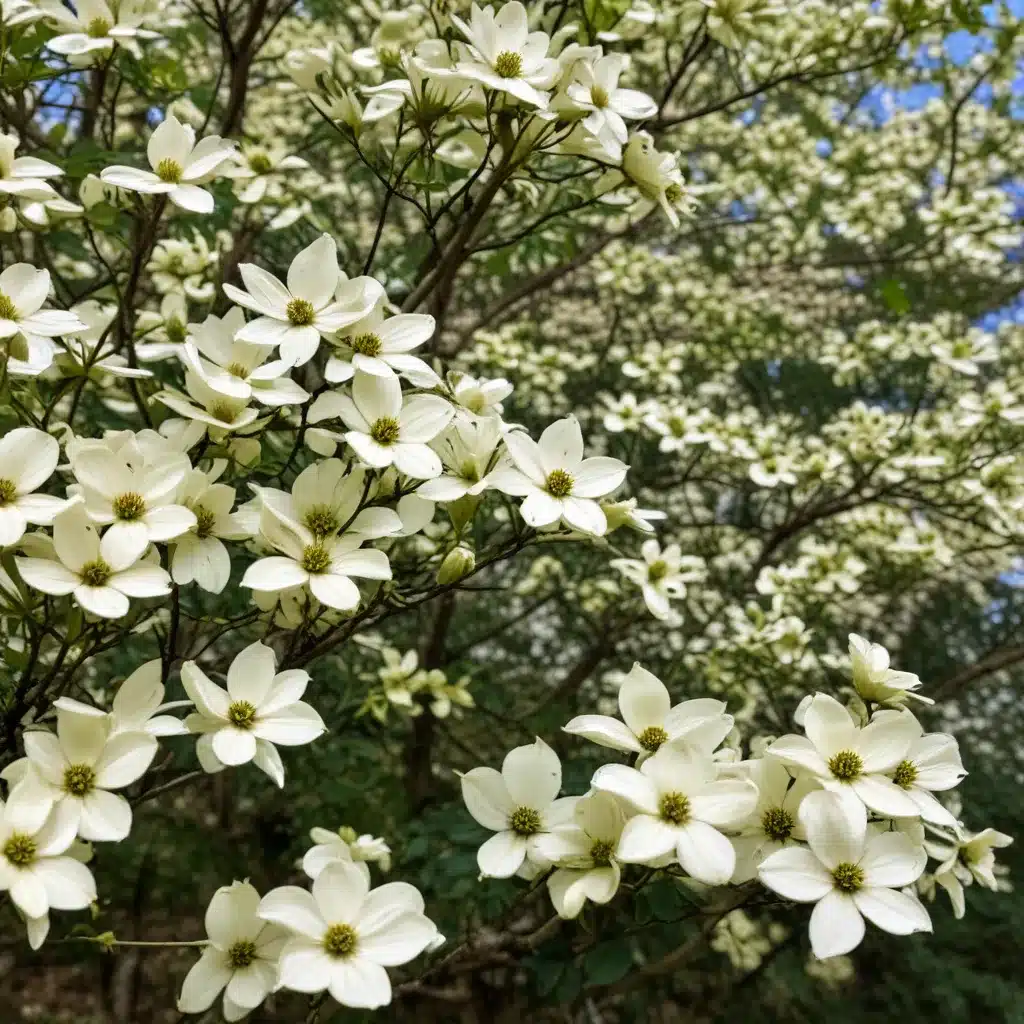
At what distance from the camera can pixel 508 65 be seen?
1051 mm

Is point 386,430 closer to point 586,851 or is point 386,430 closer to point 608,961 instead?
point 586,851

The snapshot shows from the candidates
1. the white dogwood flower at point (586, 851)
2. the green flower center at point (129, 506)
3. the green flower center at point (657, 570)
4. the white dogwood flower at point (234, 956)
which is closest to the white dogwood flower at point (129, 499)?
the green flower center at point (129, 506)

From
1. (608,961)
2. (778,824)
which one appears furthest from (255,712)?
(608,961)

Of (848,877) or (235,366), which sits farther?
(235,366)

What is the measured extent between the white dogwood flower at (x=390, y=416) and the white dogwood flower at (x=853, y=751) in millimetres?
427

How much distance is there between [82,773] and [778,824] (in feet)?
2.05

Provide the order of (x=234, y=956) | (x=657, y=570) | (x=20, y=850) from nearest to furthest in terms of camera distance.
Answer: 1. (x=20, y=850)
2. (x=234, y=956)
3. (x=657, y=570)

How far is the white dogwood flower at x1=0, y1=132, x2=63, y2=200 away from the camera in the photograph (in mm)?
1068

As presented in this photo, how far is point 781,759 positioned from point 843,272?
445 centimetres

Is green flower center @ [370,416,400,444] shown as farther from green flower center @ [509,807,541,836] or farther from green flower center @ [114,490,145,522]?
green flower center @ [509,807,541,836]

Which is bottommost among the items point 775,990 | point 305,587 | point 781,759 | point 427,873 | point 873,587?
point 775,990

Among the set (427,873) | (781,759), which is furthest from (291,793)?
(781,759)

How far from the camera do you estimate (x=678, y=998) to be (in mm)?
3602

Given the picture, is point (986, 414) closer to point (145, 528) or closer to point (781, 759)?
point (781, 759)
